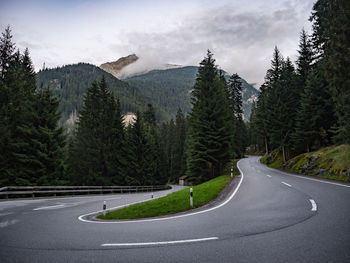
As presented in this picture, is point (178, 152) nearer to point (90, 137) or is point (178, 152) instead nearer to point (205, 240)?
point (90, 137)

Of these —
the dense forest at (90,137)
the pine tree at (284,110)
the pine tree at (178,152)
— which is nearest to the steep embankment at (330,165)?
the pine tree at (284,110)

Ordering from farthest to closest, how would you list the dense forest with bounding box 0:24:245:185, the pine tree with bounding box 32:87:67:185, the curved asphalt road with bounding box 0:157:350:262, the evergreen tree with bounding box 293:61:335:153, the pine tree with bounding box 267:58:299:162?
the pine tree with bounding box 267:58:299:162 < the evergreen tree with bounding box 293:61:335:153 < the pine tree with bounding box 32:87:67:185 < the dense forest with bounding box 0:24:245:185 < the curved asphalt road with bounding box 0:157:350:262

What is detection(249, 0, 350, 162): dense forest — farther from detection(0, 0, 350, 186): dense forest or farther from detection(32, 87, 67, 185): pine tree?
detection(32, 87, 67, 185): pine tree

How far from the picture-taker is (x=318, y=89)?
30516 mm

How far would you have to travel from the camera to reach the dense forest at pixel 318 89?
58.6ft

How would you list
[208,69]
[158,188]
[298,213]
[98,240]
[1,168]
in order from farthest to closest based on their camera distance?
[158,188], [208,69], [1,168], [298,213], [98,240]

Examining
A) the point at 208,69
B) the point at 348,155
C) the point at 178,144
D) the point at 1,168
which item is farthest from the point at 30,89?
the point at 178,144

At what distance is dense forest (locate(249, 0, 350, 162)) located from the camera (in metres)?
17.9

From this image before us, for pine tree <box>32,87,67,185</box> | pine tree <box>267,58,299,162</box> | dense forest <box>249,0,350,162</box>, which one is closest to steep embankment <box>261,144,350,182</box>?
dense forest <box>249,0,350,162</box>

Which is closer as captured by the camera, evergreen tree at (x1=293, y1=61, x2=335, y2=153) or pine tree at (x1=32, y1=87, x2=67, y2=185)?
pine tree at (x1=32, y1=87, x2=67, y2=185)

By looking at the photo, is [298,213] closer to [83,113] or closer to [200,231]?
[200,231]

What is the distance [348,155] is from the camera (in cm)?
2006

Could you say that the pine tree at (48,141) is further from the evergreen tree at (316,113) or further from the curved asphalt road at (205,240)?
the evergreen tree at (316,113)

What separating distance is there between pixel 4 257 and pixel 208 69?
97.0ft
